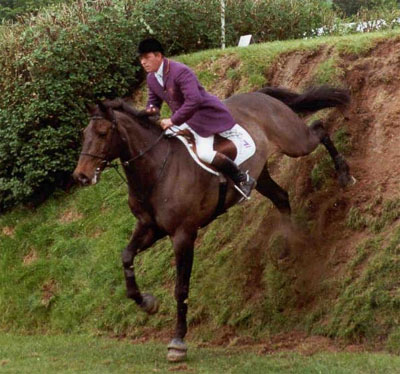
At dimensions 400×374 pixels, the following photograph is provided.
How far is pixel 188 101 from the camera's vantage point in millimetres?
8234

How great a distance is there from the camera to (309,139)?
9906 millimetres

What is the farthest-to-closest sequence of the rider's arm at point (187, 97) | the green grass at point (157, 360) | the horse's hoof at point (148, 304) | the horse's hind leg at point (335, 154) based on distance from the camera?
1. the horse's hind leg at point (335, 154)
2. the horse's hoof at point (148, 304)
3. the rider's arm at point (187, 97)
4. the green grass at point (157, 360)

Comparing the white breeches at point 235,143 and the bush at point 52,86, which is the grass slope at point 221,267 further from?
the white breeches at point 235,143

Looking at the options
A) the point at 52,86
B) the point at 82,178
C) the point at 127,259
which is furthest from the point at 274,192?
the point at 52,86

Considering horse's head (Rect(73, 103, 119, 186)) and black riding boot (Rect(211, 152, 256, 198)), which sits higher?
horse's head (Rect(73, 103, 119, 186))

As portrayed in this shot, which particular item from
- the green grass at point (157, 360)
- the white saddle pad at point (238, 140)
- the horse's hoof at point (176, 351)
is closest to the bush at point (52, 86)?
the green grass at point (157, 360)

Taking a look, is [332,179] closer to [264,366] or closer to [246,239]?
[246,239]

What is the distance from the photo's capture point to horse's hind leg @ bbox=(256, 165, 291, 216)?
9.92 m

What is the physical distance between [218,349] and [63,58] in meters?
5.94

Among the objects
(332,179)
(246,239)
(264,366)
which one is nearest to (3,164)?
(246,239)

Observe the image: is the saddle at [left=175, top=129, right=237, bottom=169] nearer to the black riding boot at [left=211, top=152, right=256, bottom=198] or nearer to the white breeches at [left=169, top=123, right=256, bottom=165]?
the white breeches at [left=169, top=123, right=256, bottom=165]

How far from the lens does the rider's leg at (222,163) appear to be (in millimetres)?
8492

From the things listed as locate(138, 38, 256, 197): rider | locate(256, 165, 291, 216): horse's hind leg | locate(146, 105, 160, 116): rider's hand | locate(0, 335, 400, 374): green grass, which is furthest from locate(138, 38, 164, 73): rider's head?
locate(0, 335, 400, 374): green grass

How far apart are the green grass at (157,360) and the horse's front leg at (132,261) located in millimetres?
597
